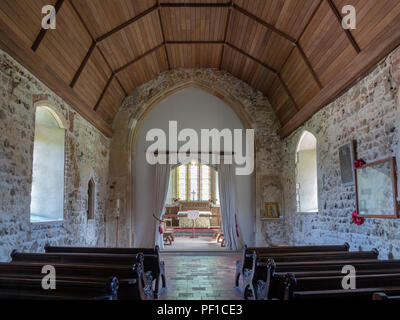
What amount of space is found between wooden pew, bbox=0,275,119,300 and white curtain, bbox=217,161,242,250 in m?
6.89

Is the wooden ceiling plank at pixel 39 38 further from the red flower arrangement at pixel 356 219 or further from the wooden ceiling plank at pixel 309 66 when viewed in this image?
the red flower arrangement at pixel 356 219

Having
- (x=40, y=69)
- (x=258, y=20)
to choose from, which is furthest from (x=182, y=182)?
(x=40, y=69)

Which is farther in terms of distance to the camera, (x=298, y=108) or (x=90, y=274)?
(x=298, y=108)

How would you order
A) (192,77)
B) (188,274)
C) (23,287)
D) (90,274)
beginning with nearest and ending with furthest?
1. (23,287)
2. (90,274)
3. (188,274)
4. (192,77)

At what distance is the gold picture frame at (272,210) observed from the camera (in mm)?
8984

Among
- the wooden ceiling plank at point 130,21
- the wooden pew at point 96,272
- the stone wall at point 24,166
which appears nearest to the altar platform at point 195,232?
the stone wall at point 24,166

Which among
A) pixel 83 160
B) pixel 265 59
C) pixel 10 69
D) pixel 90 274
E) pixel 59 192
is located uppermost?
pixel 265 59

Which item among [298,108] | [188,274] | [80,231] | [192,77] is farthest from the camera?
[192,77]

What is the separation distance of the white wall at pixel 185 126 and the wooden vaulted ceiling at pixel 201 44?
3.07ft

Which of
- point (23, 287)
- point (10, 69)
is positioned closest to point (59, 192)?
point (10, 69)

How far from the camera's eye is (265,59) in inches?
309

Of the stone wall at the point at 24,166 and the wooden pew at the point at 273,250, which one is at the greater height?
the stone wall at the point at 24,166

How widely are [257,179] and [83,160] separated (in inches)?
181
